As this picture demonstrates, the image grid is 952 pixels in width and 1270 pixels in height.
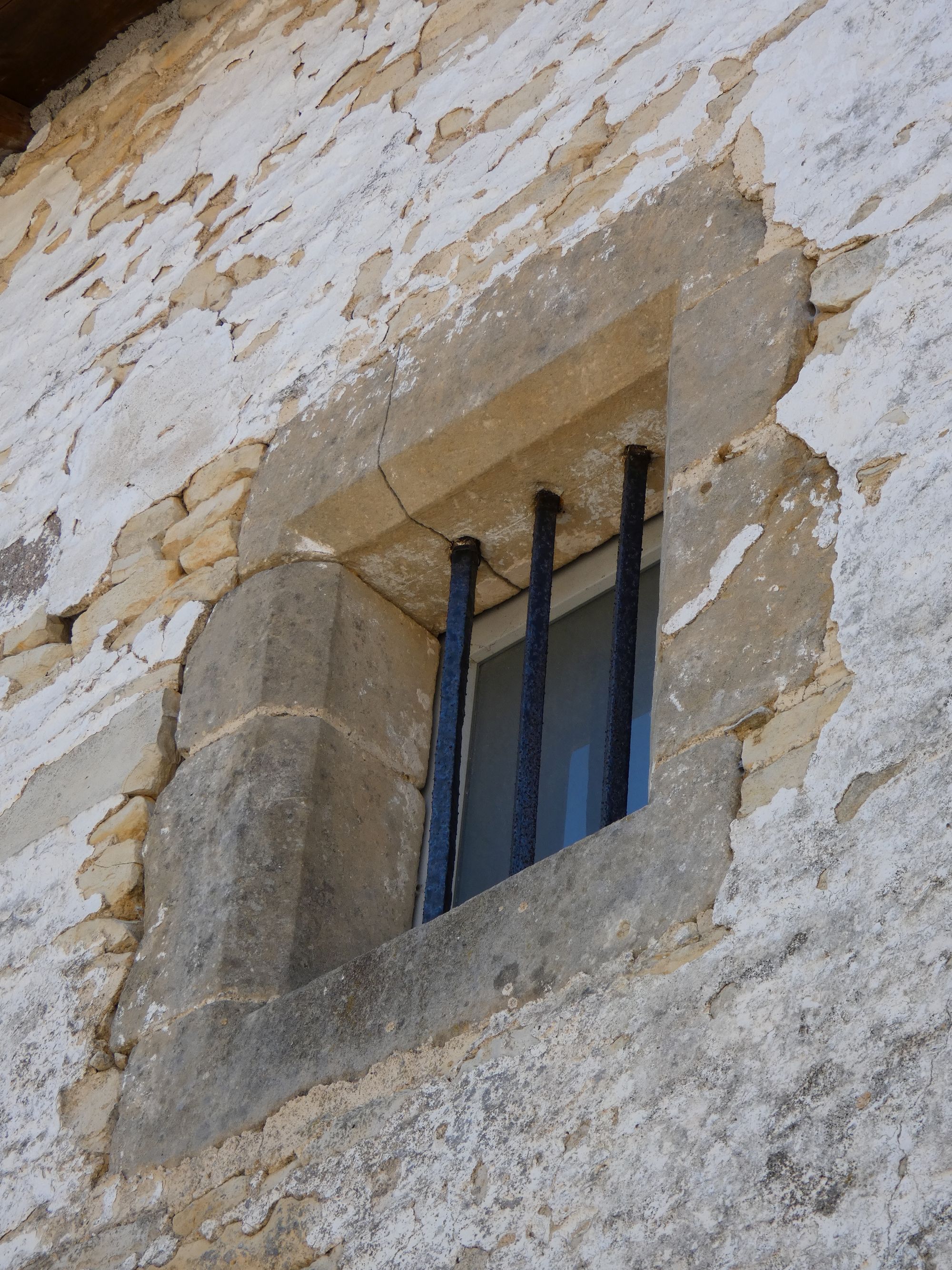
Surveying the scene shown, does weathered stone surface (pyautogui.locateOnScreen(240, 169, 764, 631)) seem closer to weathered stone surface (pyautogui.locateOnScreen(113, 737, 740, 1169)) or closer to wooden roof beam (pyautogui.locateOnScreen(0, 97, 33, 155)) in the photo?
weathered stone surface (pyautogui.locateOnScreen(113, 737, 740, 1169))

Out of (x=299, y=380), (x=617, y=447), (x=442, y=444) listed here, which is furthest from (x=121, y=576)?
(x=617, y=447)

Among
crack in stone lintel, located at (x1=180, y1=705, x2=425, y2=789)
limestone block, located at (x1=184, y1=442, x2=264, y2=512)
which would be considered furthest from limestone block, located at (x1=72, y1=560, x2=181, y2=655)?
crack in stone lintel, located at (x1=180, y1=705, x2=425, y2=789)

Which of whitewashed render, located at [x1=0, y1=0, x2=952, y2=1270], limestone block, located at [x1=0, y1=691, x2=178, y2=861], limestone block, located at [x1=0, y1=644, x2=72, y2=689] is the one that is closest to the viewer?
whitewashed render, located at [x1=0, y1=0, x2=952, y2=1270]

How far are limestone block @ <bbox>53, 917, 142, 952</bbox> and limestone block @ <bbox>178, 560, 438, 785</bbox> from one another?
325 millimetres

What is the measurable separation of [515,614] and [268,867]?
2.46 ft

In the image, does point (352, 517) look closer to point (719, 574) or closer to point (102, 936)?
point (102, 936)

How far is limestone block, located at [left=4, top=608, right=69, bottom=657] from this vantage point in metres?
3.16

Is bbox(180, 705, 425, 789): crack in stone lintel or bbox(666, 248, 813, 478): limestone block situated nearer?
bbox(666, 248, 813, 478): limestone block

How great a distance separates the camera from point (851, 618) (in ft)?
5.98

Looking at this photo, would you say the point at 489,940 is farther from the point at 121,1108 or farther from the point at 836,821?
the point at 121,1108

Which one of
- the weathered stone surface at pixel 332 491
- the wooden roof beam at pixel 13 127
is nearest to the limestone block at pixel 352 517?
the weathered stone surface at pixel 332 491

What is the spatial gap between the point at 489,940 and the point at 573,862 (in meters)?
0.15

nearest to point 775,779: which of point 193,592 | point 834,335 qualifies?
point 834,335

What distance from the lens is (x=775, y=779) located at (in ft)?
5.88
